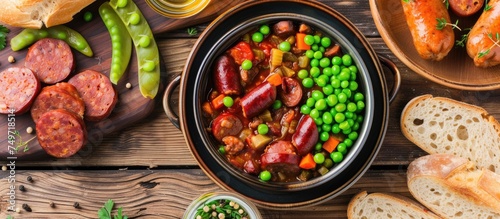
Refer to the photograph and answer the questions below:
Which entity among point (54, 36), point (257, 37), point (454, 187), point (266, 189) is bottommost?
point (454, 187)

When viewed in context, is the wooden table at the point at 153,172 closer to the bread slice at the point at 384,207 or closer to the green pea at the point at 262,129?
the bread slice at the point at 384,207

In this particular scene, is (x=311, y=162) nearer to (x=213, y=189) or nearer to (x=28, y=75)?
(x=213, y=189)

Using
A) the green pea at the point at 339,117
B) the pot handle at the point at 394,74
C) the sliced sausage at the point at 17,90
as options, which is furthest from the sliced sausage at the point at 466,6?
the sliced sausage at the point at 17,90

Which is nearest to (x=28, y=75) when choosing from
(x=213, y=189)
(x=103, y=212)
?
(x=103, y=212)

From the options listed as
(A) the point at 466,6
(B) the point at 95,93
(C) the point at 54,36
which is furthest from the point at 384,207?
(C) the point at 54,36

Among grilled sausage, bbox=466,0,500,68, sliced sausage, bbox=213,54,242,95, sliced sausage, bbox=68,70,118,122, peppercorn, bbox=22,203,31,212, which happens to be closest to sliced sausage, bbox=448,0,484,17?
grilled sausage, bbox=466,0,500,68

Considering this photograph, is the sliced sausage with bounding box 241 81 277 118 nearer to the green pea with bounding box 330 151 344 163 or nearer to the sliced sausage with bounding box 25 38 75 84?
the green pea with bounding box 330 151 344 163

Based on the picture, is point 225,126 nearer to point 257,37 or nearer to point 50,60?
point 257,37

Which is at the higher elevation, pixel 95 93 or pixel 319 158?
pixel 95 93
